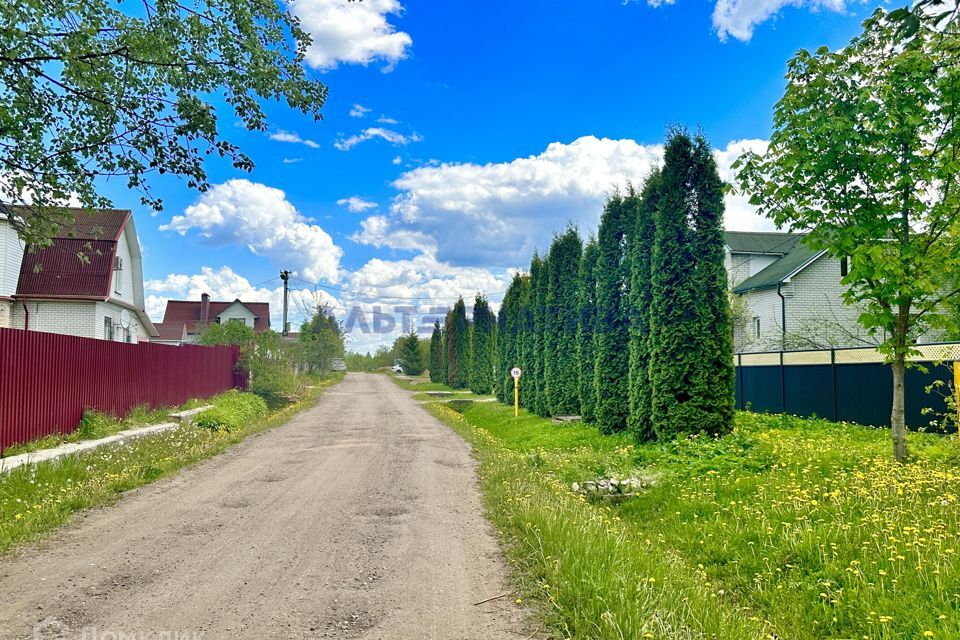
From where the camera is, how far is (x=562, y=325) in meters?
18.0

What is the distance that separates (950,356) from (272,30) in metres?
11.8

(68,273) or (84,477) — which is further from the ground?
(68,273)

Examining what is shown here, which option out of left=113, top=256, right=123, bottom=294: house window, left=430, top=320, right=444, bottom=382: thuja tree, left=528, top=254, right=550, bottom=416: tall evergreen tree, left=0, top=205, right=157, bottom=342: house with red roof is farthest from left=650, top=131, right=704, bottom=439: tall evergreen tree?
left=430, top=320, right=444, bottom=382: thuja tree

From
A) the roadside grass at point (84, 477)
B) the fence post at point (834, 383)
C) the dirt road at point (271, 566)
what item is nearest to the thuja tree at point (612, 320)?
the fence post at point (834, 383)

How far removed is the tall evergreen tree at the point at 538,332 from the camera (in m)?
18.7

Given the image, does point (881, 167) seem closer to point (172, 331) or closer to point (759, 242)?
point (759, 242)

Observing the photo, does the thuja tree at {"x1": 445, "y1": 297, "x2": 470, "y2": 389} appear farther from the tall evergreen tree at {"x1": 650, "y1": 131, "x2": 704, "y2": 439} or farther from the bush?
the tall evergreen tree at {"x1": 650, "y1": 131, "x2": 704, "y2": 439}

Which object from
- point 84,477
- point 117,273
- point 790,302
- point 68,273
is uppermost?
point 117,273

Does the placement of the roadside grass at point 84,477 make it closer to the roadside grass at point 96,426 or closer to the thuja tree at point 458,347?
the roadside grass at point 96,426

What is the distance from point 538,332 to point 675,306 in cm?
982

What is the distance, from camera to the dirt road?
3.56 metres

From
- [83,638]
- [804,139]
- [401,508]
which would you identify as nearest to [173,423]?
[401,508]

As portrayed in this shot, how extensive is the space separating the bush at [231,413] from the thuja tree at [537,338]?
881 centimetres

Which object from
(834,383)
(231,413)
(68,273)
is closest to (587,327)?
(834,383)
